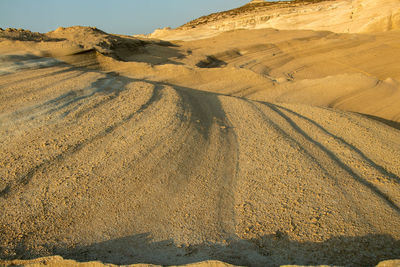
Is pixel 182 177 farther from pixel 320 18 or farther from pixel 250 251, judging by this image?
pixel 320 18

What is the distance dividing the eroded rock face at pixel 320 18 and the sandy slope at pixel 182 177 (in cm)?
793

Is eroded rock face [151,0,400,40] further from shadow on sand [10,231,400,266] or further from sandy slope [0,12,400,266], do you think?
shadow on sand [10,231,400,266]

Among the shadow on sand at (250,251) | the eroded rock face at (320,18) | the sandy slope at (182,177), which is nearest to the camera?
the shadow on sand at (250,251)

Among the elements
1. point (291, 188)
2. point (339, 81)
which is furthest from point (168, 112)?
point (339, 81)

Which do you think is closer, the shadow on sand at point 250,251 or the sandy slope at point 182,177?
the shadow on sand at point 250,251

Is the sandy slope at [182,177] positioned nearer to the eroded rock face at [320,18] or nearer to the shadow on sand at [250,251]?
the shadow on sand at [250,251]

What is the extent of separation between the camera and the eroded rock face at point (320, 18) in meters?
8.89

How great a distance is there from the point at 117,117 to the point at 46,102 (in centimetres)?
75

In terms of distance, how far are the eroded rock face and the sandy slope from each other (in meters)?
7.93

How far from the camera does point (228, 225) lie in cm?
145

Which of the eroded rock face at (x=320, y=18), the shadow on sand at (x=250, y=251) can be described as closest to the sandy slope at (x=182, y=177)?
the shadow on sand at (x=250, y=251)

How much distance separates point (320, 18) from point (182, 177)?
1154cm

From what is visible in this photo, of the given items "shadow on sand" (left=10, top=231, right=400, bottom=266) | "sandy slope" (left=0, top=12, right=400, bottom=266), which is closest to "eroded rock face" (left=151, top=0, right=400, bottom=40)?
"sandy slope" (left=0, top=12, right=400, bottom=266)

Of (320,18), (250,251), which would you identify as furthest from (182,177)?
(320,18)
